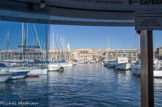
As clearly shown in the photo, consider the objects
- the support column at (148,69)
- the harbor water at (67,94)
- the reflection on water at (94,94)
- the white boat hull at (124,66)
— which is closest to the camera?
the support column at (148,69)

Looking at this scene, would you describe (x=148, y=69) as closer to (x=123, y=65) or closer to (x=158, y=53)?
(x=158, y=53)

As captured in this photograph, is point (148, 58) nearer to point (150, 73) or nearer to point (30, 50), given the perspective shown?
point (150, 73)

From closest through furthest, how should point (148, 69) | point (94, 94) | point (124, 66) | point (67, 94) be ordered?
point (148, 69)
point (94, 94)
point (67, 94)
point (124, 66)

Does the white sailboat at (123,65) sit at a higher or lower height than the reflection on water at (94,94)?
higher

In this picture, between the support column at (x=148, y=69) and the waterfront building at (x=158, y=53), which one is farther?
the waterfront building at (x=158, y=53)

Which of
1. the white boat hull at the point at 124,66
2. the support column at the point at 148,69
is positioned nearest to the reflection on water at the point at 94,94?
the support column at the point at 148,69

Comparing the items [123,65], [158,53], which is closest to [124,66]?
[123,65]

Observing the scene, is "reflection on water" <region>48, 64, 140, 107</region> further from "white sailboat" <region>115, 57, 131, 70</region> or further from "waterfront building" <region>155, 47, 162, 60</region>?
"white sailboat" <region>115, 57, 131, 70</region>

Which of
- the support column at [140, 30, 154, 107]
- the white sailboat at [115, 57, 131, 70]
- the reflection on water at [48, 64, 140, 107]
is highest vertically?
the support column at [140, 30, 154, 107]

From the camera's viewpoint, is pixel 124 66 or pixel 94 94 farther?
pixel 124 66

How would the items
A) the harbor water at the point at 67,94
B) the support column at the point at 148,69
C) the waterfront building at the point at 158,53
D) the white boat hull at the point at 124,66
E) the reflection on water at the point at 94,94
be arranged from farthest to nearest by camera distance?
the white boat hull at the point at 124,66 → the waterfront building at the point at 158,53 → the reflection on water at the point at 94,94 → the harbor water at the point at 67,94 → the support column at the point at 148,69

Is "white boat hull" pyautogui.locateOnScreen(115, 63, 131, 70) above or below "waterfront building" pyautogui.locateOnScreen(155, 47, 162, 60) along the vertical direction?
below

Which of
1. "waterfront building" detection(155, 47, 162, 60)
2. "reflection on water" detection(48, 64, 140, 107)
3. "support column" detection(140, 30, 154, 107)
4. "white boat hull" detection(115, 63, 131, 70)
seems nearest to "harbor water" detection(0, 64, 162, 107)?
"reflection on water" detection(48, 64, 140, 107)

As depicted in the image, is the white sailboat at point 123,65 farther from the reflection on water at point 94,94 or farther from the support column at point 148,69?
the support column at point 148,69
